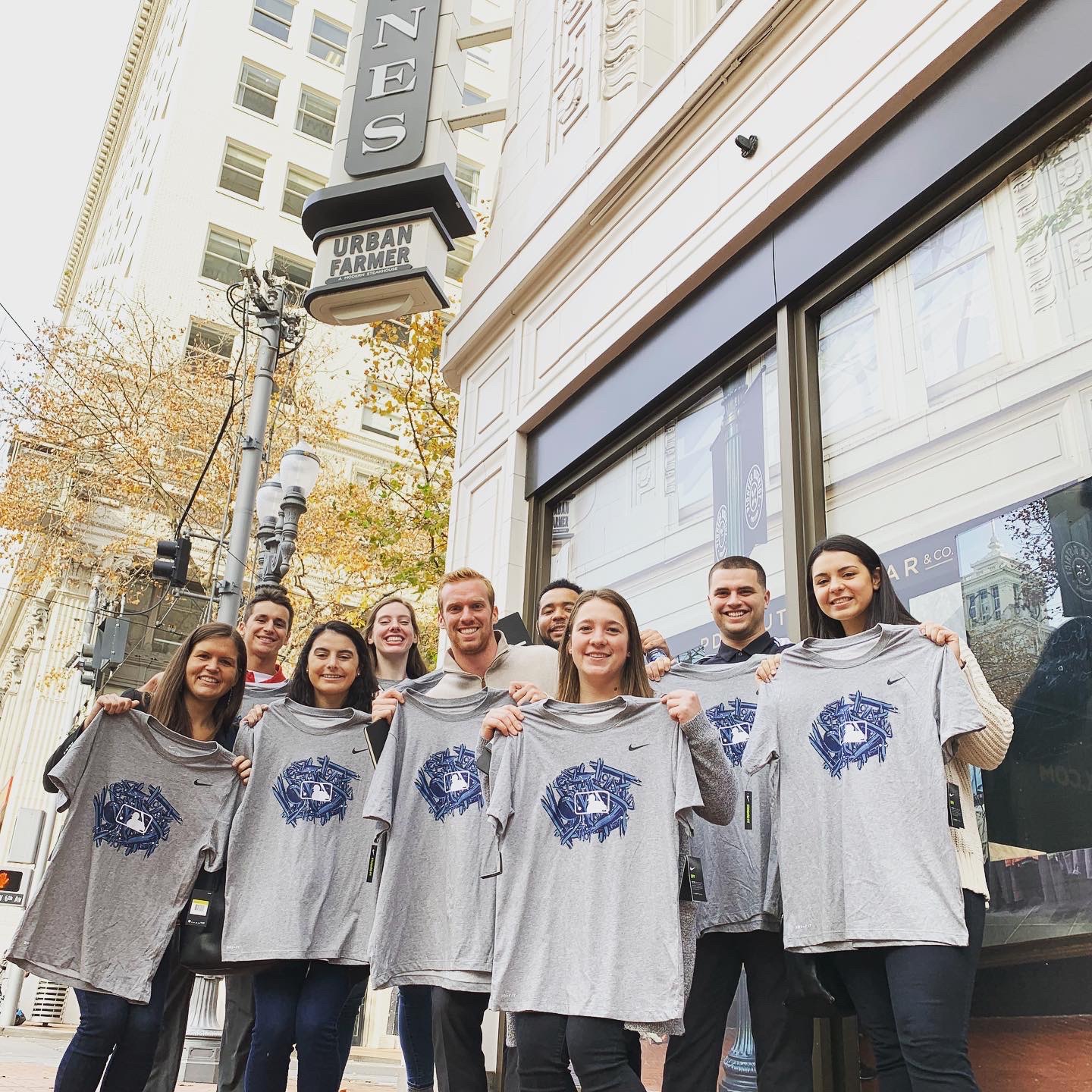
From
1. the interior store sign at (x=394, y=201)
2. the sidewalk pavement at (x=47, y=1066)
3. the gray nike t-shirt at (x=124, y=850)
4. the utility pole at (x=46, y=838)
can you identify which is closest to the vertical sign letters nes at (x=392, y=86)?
the interior store sign at (x=394, y=201)

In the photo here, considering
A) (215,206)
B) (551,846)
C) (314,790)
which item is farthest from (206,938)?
(215,206)

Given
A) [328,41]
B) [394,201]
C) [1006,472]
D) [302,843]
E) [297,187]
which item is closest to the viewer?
[302,843]

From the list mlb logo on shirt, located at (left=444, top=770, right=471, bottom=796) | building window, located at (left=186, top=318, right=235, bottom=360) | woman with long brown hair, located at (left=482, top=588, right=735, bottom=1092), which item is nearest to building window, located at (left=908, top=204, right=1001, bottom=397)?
woman with long brown hair, located at (left=482, top=588, right=735, bottom=1092)

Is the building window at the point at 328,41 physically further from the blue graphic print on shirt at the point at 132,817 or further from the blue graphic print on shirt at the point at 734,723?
the blue graphic print on shirt at the point at 734,723

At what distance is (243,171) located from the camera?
29.0 meters

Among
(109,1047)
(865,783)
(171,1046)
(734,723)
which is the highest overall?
(734,723)

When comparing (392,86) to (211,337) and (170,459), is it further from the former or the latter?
(211,337)

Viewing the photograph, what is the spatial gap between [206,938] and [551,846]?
1581 mm

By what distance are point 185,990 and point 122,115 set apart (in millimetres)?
40292

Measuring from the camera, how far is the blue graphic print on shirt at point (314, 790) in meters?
4.34

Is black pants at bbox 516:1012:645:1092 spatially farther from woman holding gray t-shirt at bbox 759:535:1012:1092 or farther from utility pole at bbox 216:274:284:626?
utility pole at bbox 216:274:284:626

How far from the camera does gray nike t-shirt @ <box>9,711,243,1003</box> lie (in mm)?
4082

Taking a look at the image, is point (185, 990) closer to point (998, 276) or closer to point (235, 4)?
point (998, 276)

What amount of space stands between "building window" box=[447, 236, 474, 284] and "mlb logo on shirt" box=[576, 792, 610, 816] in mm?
26352
